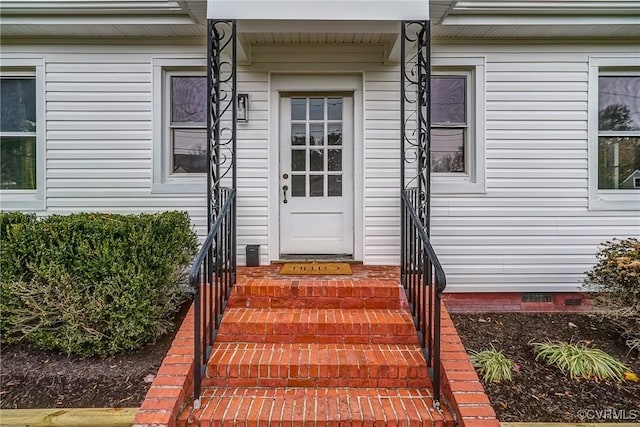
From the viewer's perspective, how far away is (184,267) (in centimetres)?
356

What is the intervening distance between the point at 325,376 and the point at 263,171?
233 cm

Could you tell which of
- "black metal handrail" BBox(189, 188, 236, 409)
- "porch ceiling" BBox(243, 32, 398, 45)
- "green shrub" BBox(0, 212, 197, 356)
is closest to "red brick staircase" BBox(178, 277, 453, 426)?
"black metal handrail" BBox(189, 188, 236, 409)

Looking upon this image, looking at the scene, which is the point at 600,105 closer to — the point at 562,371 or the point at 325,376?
the point at 562,371

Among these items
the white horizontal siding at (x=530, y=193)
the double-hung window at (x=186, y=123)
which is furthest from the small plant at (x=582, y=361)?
the double-hung window at (x=186, y=123)

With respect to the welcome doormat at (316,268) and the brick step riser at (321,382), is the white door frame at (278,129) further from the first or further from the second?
the brick step riser at (321,382)

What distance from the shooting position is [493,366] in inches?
108

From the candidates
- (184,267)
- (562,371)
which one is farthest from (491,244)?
(184,267)

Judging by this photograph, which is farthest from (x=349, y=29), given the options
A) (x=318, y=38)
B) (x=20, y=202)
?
(x=20, y=202)

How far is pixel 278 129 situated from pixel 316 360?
259 centimetres

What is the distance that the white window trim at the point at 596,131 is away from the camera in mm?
3994

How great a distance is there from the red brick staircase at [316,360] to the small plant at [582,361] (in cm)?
110

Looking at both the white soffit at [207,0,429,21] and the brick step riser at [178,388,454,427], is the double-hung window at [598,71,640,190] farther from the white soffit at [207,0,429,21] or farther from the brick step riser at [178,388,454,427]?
the brick step riser at [178,388,454,427]

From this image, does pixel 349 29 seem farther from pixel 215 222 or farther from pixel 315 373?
pixel 315 373

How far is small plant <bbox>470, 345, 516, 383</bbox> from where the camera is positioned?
2.68 meters
